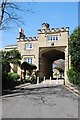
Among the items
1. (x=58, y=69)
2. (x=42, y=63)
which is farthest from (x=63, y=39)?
(x=58, y=69)

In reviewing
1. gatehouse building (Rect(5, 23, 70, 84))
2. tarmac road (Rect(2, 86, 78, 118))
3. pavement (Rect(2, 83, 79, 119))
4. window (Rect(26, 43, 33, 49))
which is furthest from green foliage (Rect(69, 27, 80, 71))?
window (Rect(26, 43, 33, 49))

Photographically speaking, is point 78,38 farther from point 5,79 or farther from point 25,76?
point 25,76

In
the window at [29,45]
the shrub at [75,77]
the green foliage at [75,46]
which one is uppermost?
the window at [29,45]

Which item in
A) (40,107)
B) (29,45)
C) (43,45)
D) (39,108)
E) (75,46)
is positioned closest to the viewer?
(39,108)

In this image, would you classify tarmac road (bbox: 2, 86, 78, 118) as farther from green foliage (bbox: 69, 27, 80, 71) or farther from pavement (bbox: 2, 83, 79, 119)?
green foliage (bbox: 69, 27, 80, 71)

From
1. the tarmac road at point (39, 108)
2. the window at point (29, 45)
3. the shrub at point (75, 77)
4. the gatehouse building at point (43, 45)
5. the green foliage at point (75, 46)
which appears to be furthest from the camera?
the window at point (29, 45)

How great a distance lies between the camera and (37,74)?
162 ft

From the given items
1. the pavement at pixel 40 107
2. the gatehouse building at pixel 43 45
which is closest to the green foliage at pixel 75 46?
the pavement at pixel 40 107

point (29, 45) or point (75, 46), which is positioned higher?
point (29, 45)

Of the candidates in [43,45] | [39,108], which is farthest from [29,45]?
[39,108]

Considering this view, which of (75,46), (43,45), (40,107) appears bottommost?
(40,107)

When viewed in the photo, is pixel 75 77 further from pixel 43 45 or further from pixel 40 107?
Answer: pixel 40 107

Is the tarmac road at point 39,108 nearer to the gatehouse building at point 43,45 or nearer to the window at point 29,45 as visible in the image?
the gatehouse building at point 43,45

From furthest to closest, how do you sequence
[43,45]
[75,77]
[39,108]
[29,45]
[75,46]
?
[29,45], [43,45], [75,77], [75,46], [39,108]
